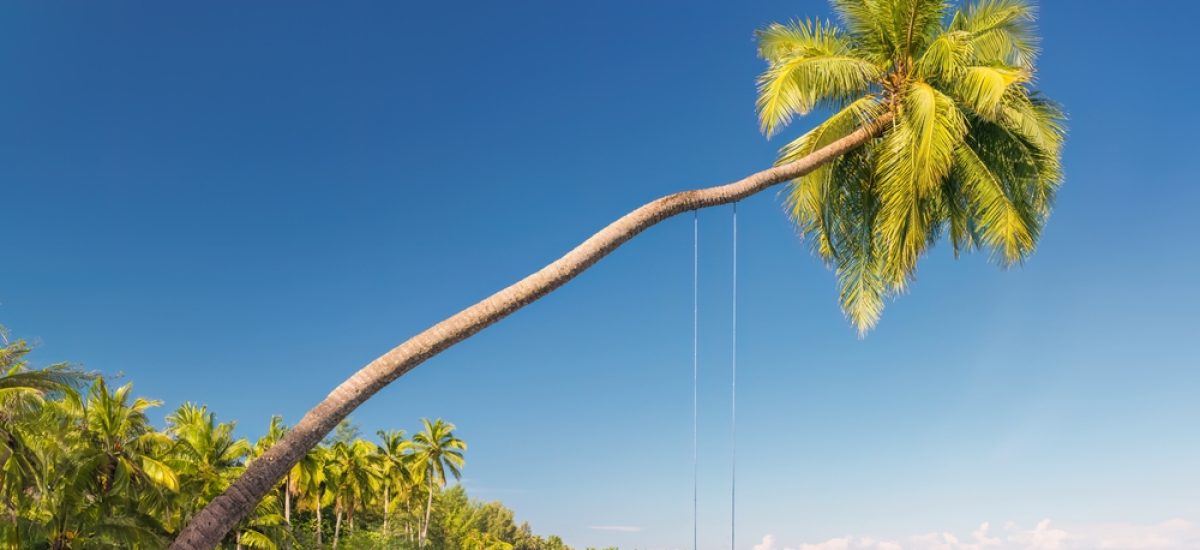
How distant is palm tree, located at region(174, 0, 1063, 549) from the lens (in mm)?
11336

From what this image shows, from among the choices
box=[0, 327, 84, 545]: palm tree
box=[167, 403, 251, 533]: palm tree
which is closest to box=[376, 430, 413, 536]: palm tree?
box=[167, 403, 251, 533]: palm tree

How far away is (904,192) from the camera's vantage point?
39.4ft

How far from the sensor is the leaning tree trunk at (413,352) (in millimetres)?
7016

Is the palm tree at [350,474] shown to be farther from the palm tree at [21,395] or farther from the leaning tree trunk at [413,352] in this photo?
the leaning tree trunk at [413,352]

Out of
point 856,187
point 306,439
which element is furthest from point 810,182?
point 306,439

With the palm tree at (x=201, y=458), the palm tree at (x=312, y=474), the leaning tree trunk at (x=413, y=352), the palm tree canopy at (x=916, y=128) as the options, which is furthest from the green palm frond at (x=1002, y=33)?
the palm tree at (x=312, y=474)

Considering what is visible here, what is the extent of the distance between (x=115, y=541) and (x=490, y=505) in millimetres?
73062

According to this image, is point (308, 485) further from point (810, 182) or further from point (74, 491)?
point (810, 182)

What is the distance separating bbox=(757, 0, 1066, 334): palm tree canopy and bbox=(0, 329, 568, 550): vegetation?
1412cm

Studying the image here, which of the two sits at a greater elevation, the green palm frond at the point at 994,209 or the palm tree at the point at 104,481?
the green palm frond at the point at 994,209

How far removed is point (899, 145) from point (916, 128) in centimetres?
44

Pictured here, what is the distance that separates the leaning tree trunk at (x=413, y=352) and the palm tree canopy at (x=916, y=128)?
8.52ft

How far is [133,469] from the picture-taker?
23172mm

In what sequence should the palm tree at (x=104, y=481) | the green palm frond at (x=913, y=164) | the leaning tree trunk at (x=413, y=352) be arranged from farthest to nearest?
the palm tree at (x=104, y=481)
the green palm frond at (x=913, y=164)
the leaning tree trunk at (x=413, y=352)
